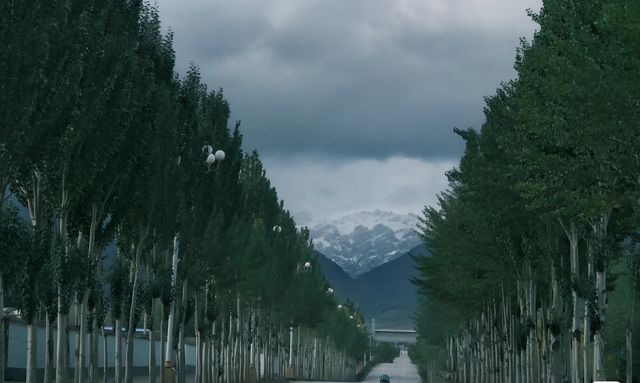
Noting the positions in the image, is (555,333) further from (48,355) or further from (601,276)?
(48,355)

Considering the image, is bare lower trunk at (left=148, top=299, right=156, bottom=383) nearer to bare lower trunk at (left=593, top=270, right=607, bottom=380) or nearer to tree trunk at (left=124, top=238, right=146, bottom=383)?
tree trunk at (left=124, top=238, right=146, bottom=383)

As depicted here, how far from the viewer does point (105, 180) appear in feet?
140

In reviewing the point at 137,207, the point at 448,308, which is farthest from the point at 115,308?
the point at 448,308

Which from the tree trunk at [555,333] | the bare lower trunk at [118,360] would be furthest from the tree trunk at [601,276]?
the bare lower trunk at [118,360]

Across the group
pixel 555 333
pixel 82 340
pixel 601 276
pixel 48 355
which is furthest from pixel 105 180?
pixel 555 333

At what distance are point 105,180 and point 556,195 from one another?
1677 cm

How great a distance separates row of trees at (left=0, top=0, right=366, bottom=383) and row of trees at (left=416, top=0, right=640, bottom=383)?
12.7 meters

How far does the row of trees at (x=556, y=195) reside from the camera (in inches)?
1175

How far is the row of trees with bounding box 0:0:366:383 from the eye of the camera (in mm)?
33906

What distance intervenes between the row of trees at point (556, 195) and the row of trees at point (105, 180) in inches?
501

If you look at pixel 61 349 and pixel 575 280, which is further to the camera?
pixel 575 280

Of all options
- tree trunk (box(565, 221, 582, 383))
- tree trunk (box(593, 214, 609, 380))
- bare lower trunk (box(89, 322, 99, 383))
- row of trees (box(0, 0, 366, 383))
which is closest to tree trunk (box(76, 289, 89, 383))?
row of trees (box(0, 0, 366, 383))

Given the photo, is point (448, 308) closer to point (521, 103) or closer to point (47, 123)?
point (521, 103)

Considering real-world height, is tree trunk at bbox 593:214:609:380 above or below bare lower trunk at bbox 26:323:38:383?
above
